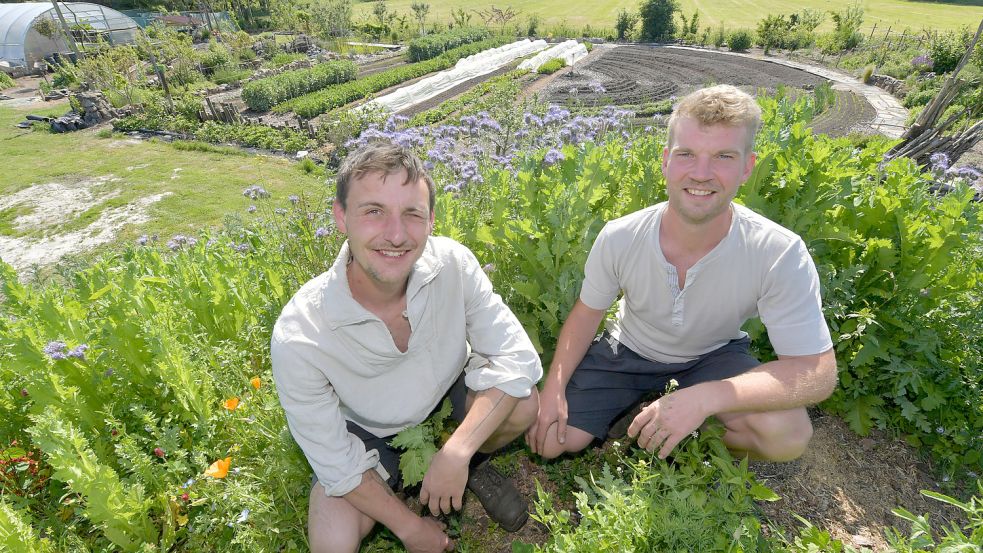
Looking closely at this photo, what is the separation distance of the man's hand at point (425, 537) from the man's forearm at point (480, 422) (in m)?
0.38

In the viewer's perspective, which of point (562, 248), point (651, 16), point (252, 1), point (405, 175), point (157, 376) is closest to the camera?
point (405, 175)

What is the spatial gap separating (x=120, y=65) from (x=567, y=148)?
22.7m

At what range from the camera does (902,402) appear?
8.90ft

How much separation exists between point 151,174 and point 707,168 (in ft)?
47.0

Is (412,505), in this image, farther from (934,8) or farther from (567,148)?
(934,8)

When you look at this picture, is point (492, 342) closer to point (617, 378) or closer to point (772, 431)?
point (617, 378)

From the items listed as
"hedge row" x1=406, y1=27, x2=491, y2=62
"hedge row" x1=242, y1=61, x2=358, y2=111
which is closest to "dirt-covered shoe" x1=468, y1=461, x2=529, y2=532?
"hedge row" x1=242, y1=61, x2=358, y2=111

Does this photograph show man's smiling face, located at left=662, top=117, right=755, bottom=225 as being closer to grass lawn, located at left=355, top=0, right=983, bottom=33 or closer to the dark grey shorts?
the dark grey shorts

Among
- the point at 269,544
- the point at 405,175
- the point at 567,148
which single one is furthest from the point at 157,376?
the point at 567,148

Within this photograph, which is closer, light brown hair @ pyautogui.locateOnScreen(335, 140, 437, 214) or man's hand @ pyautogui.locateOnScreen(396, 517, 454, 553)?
light brown hair @ pyautogui.locateOnScreen(335, 140, 437, 214)

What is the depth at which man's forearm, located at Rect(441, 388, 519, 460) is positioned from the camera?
2168mm

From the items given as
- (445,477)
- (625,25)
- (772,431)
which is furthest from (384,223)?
(625,25)

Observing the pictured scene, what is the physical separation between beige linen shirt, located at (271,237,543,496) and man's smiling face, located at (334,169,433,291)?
139 mm

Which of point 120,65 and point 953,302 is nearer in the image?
point 953,302
